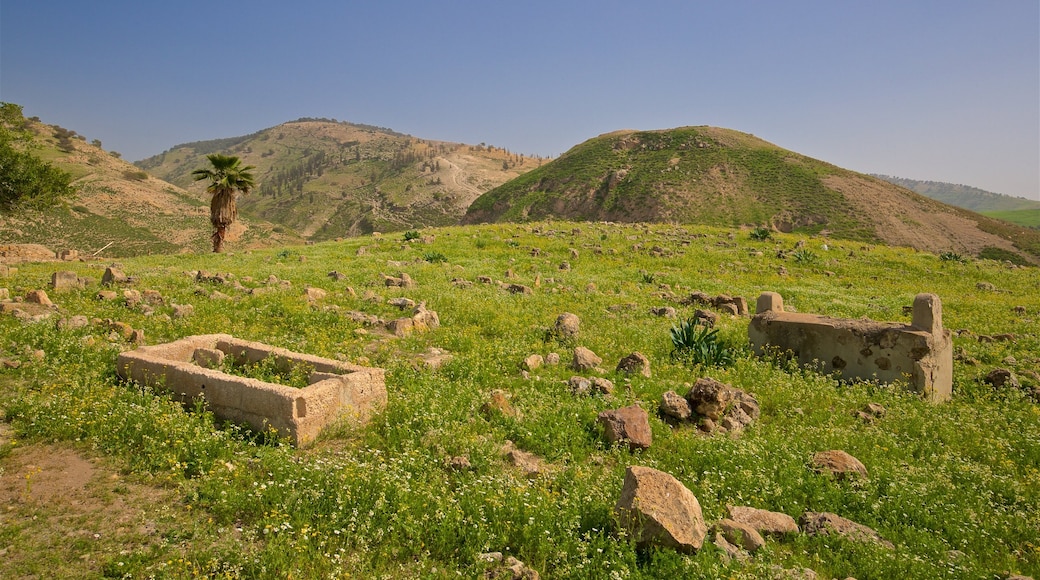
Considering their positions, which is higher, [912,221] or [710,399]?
[912,221]

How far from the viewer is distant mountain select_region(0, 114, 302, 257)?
4275cm

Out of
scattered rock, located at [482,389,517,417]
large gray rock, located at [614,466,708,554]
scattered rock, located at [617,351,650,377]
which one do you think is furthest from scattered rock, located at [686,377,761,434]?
large gray rock, located at [614,466,708,554]

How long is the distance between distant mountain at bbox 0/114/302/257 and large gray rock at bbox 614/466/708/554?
39.4 meters

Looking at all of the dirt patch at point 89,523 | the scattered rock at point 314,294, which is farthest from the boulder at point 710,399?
the scattered rock at point 314,294

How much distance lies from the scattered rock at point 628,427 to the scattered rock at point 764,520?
130cm

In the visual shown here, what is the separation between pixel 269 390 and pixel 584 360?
477 cm

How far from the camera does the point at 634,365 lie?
841cm

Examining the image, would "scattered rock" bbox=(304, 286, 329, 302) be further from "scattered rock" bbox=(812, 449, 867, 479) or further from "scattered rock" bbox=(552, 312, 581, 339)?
"scattered rock" bbox=(812, 449, 867, 479)

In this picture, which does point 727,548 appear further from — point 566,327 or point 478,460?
point 566,327

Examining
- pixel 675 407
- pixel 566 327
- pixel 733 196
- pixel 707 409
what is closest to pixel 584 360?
pixel 566 327

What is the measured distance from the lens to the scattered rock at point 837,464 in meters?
5.43

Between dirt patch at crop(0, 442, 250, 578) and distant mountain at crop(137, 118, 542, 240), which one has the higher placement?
distant mountain at crop(137, 118, 542, 240)

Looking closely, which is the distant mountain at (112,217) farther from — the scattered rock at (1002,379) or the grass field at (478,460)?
the scattered rock at (1002,379)

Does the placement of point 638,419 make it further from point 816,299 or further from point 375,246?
point 375,246
